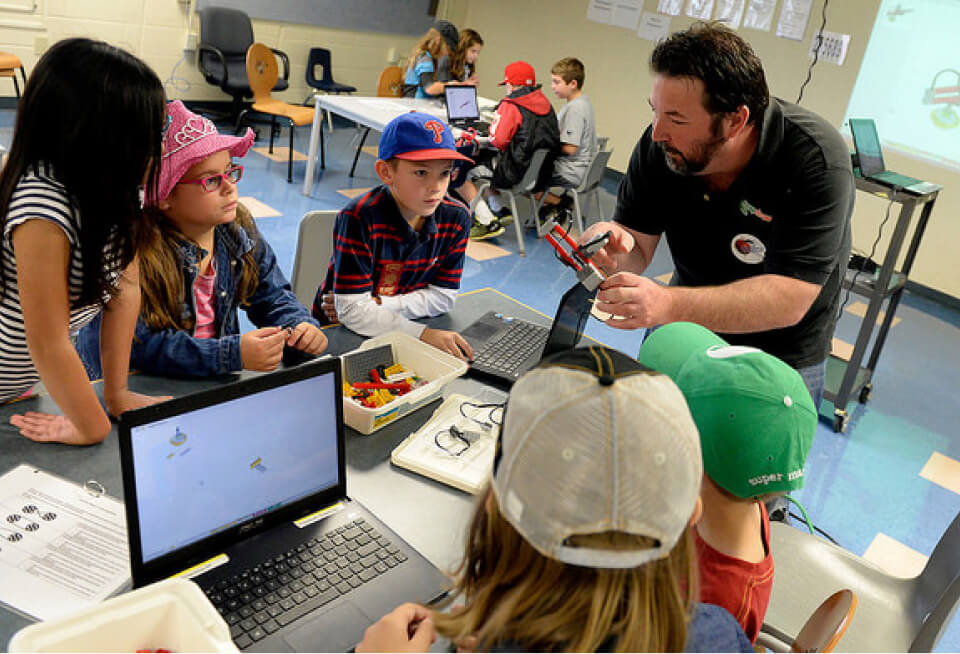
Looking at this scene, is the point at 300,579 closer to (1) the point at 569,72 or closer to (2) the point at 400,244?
(2) the point at 400,244

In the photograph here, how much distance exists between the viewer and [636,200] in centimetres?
200

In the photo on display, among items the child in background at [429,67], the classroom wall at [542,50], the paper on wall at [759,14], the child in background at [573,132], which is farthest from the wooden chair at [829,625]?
the paper on wall at [759,14]

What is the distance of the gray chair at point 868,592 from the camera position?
4.81ft

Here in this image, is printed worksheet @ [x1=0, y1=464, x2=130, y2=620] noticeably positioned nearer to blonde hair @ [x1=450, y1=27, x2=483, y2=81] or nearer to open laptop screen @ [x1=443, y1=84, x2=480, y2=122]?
open laptop screen @ [x1=443, y1=84, x2=480, y2=122]

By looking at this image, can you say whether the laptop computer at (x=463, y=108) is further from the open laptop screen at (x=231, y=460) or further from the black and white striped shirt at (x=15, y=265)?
the open laptop screen at (x=231, y=460)

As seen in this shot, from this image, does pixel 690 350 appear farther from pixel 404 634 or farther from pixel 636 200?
pixel 636 200

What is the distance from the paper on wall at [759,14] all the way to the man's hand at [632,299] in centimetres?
551

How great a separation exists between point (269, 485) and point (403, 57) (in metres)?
7.62

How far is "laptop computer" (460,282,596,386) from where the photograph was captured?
1604 millimetres

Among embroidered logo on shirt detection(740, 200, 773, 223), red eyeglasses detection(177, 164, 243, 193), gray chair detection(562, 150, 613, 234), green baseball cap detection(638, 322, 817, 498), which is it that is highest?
embroidered logo on shirt detection(740, 200, 773, 223)

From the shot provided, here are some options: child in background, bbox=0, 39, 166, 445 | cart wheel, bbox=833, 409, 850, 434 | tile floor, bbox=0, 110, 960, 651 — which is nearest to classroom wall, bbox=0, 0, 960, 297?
tile floor, bbox=0, 110, 960, 651

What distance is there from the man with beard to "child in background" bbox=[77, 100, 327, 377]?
76cm

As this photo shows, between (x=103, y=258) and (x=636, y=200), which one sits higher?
(x=636, y=200)

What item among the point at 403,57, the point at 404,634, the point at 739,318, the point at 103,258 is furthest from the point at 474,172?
the point at 404,634
